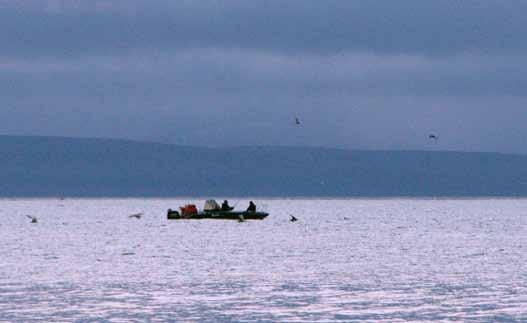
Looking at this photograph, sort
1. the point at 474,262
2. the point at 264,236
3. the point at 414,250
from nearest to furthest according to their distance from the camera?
the point at 474,262
the point at 414,250
the point at 264,236

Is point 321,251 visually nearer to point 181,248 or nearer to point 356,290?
point 181,248

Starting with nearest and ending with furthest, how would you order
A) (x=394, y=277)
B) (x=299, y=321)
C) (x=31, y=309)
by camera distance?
(x=299, y=321) < (x=31, y=309) < (x=394, y=277)

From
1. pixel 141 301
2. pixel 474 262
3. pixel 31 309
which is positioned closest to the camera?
pixel 31 309

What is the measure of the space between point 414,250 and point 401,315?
2822 inches

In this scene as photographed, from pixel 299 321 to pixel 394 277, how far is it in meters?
29.0

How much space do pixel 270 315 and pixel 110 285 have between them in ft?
71.0

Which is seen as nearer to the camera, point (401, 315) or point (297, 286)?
point (401, 315)

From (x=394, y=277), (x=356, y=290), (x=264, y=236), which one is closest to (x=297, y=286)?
(x=356, y=290)

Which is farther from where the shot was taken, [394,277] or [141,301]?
[394,277]

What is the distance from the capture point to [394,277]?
86.3 m

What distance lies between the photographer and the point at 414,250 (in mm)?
131500

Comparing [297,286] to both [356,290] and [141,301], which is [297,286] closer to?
[356,290]

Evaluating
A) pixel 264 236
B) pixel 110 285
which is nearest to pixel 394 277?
pixel 110 285

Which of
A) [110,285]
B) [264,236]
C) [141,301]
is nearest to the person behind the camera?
[141,301]
